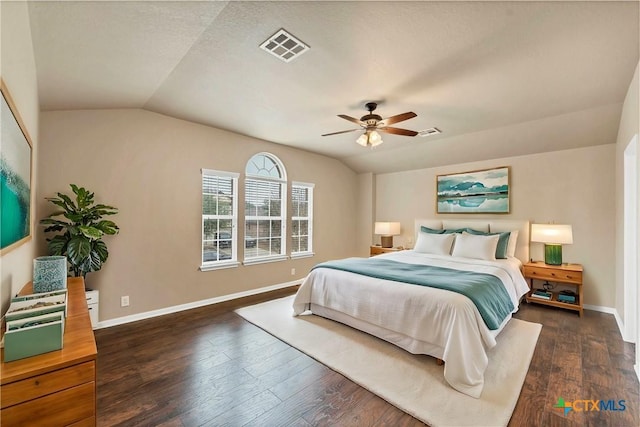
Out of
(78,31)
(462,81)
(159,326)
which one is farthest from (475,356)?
(78,31)

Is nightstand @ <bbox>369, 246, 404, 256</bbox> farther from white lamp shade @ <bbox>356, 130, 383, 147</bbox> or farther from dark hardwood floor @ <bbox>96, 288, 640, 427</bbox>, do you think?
white lamp shade @ <bbox>356, 130, 383, 147</bbox>

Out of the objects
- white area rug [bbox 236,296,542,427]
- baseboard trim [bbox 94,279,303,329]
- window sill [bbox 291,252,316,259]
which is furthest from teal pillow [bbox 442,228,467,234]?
baseboard trim [bbox 94,279,303,329]

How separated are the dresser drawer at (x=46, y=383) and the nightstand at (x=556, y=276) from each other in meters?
5.05

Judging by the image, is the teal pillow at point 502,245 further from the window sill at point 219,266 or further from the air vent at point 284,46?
the window sill at point 219,266

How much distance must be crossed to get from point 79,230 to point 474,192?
5.78m

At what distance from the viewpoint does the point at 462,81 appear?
2.76 m

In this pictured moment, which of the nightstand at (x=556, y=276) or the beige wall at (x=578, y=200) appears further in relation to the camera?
the beige wall at (x=578, y=200)

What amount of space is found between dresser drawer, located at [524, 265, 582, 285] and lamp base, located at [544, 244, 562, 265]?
230mm

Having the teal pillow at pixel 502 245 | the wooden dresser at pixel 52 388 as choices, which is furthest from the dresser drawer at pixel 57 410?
the teal pillow at pixel 502 245

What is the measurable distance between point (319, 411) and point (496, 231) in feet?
13.8

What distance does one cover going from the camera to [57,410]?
1.12 meters

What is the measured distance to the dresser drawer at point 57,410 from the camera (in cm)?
103

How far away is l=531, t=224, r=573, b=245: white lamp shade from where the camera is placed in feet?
12.9

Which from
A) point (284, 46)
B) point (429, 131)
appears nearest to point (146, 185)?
point (284, 46)
